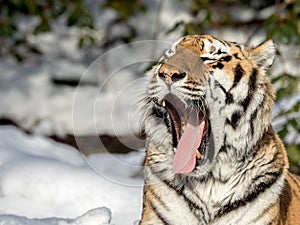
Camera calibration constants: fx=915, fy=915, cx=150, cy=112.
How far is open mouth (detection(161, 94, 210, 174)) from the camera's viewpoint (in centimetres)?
294

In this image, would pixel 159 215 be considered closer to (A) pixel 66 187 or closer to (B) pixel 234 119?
(B) pixel 234 119

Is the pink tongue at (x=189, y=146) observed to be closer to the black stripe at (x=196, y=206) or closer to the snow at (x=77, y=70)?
the black stripe at (x=196, y=206)

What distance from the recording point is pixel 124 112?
12.1 feet

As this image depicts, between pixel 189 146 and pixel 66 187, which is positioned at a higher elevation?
pixel 189 146

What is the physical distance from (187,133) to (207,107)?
108mm

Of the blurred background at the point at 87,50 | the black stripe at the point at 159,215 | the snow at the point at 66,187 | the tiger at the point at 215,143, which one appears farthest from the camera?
the blurred background at the point at 87,50

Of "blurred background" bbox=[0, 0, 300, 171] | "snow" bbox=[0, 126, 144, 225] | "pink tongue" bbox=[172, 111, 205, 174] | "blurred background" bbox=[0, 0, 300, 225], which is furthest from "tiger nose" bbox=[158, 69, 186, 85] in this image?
"blurred background" bbox=[0, 0, 300, 171]

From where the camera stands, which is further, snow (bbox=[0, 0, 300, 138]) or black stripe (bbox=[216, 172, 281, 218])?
snow (bbox=[0, 0, 300, 138])

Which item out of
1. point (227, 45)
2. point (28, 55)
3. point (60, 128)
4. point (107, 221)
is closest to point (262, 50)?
point (227, 45)

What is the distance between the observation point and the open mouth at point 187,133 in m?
2.94

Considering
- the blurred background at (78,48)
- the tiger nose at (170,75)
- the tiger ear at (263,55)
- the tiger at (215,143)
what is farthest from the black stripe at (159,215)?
the blurred background at (78,48)

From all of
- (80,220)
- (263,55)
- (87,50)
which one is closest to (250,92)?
(263,55)

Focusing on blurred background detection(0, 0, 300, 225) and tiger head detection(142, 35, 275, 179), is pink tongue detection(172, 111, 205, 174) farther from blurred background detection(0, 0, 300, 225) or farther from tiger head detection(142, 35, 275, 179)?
blurred background detection(0, 0, 300, 225)

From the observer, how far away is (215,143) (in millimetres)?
3012
